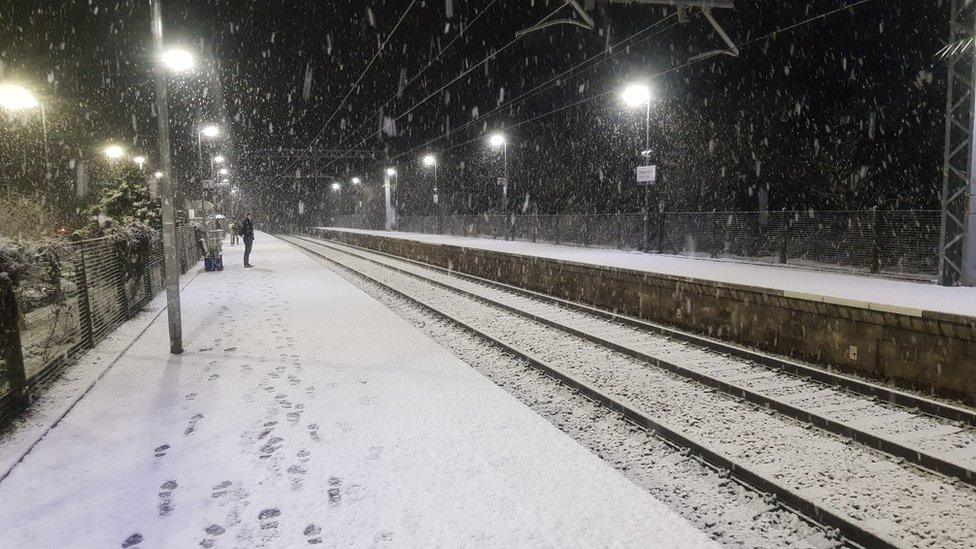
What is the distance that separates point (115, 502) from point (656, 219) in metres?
22.6

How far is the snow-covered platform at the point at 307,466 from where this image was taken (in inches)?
141

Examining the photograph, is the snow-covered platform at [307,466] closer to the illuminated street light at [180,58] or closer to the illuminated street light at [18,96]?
the illuminated street light at [180,58]

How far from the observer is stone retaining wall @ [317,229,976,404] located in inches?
253

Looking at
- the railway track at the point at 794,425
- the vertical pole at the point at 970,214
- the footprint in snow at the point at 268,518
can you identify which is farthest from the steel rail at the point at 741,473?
the vertical pole at the point at 970,214

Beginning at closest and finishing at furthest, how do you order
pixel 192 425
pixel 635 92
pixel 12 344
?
pixel 192 425 → pixel 12 344 → pixel 635 92

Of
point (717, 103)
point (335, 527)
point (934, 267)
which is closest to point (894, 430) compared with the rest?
point (335, 527)

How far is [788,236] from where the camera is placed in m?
20.2

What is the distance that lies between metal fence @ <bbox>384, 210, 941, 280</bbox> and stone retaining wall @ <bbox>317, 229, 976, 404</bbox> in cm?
873

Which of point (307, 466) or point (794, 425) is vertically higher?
point (307, 466)

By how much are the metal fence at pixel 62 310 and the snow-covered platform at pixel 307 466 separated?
0.35 m

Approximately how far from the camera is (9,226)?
62.5 ft

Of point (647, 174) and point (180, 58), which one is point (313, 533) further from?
point (647, 174)

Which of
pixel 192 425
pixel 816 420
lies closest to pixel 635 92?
pixel 816 420

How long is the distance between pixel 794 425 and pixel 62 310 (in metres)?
9.16
